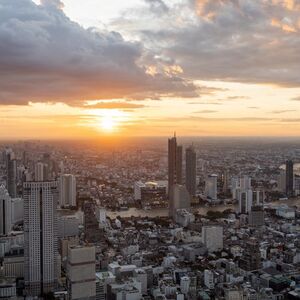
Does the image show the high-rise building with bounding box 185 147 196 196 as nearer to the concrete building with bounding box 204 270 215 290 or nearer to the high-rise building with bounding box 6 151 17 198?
the high-rise building with bounding box 6 151 17 198

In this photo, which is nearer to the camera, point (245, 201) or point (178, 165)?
point (245, 201)

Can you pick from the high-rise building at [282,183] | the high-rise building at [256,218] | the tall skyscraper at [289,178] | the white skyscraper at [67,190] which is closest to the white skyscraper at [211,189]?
the tall skyscraper at [289,178]

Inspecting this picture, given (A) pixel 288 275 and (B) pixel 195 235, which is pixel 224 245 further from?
(A) pixel 288 275

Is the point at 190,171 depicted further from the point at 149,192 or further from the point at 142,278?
the point at 142,278

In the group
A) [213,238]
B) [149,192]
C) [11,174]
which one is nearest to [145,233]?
[213,238]

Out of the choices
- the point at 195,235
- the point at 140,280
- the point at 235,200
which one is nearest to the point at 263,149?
the point at 235,200

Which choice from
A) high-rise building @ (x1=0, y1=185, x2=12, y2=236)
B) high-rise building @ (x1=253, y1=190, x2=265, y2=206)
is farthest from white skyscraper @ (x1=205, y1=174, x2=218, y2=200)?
high-rise building @ (x1=0, y1=185, x2=12, y2=236)

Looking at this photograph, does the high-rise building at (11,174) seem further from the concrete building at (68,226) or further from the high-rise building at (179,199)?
the high-rise building at (179,199)
